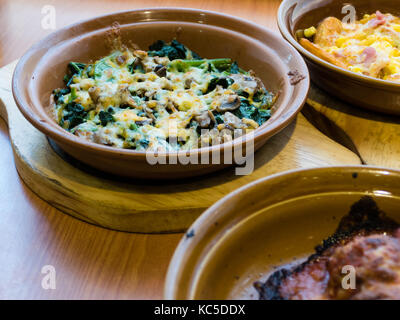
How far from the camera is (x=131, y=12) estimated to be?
6.07 feet

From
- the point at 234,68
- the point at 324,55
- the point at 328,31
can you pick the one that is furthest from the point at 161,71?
the point at 328,31

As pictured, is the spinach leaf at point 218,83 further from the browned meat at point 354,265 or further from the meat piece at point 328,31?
the browned meat at point 354,265

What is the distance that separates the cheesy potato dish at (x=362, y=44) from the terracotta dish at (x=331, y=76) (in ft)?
0.27

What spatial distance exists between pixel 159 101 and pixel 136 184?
36 cm

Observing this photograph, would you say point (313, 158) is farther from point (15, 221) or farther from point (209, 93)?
point (15, 221)

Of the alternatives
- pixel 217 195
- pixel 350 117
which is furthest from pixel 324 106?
pixel 217 195

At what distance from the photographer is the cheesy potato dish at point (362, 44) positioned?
5.59 feet

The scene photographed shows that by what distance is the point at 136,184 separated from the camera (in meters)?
1.32

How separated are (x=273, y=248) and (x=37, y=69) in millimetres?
1077

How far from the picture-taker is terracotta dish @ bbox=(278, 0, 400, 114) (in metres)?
1.50

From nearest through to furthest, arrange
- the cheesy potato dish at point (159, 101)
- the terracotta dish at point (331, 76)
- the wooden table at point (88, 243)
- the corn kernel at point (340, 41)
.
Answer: the wooden table at point (88, 243), the cheesy potato dish at point (159, 101), the terracotta dish at point (331, 76), the corn kernel at point (340, 41)

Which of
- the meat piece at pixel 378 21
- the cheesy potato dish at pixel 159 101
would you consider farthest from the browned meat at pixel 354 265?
the meat piece at pixel 378 21

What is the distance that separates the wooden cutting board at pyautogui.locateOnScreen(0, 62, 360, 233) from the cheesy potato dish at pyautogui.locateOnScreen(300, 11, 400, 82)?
42cm

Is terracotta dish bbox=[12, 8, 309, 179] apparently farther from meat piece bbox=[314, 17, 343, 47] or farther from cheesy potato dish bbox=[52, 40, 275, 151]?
meat piece bbox=[314, 17, 343, 47]
